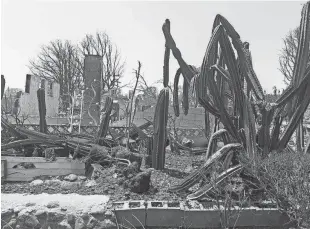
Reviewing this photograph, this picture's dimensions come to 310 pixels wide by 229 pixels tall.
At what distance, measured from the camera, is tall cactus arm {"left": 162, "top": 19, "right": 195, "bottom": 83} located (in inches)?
238

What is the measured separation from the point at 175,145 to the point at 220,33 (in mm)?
5095

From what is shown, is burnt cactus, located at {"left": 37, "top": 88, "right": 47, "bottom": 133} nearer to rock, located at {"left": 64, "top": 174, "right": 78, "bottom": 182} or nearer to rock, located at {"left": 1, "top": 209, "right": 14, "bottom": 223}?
rock, located at {"left": 64, "top": 174, "right": 78, "bottom": 182}

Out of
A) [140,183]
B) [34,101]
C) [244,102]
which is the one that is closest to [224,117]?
[244,102]

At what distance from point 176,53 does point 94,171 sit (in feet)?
9.14

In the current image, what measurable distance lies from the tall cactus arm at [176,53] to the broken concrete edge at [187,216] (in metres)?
2.63

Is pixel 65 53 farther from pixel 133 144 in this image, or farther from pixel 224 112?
pixel 224 112

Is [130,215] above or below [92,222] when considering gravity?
above

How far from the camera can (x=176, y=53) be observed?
6270 millimetres

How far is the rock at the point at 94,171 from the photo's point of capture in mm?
6035

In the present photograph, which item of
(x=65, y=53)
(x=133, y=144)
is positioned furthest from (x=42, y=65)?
(x=133, y=144)

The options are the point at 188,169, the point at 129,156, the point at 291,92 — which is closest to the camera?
the point at 291,92

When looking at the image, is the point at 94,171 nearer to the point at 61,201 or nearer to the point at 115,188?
the point at 115,188

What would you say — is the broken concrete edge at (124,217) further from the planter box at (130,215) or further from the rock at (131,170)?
the rock at (131,170)

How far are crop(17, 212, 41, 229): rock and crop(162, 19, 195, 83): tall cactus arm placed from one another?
11.4 feet
